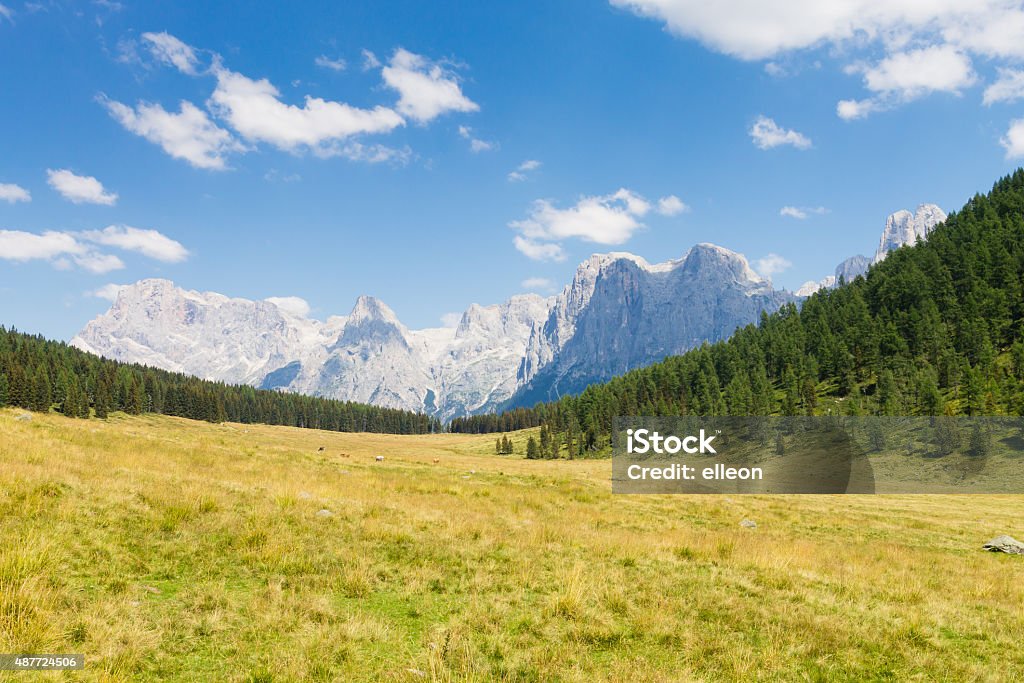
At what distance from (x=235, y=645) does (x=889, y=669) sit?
10.5 m

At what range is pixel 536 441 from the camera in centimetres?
14100

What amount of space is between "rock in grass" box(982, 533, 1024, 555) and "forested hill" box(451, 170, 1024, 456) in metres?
75.6

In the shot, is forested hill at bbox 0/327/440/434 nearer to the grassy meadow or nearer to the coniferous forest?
the coniferous forest

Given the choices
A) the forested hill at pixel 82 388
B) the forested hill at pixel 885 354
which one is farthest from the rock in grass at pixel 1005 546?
the forested hill at pixel 82 388

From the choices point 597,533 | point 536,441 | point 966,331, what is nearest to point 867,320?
point 966,331

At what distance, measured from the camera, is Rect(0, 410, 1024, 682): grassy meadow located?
23.3 ft

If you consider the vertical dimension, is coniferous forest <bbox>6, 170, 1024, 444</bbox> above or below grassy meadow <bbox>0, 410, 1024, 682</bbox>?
above

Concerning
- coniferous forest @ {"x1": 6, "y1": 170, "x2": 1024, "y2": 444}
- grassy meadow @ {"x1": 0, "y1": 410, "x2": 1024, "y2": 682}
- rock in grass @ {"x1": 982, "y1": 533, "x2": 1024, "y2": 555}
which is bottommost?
rock in grass @ {"x1": 982, "y1": 533, "x2": 1024, "y2": 555}

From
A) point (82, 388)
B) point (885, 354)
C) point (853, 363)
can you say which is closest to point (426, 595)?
point (853, 363)

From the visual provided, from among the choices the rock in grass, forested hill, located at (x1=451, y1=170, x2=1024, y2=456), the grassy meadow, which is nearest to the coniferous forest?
forested hill, located at (x1=451, y1=170, x2=1024, y2=456)

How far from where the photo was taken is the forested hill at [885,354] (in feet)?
302

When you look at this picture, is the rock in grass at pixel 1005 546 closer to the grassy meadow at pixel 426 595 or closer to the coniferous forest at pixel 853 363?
the grassy meadow at pixel 426 595

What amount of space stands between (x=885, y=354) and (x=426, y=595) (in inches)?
5525

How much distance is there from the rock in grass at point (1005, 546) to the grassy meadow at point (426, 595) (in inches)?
163
